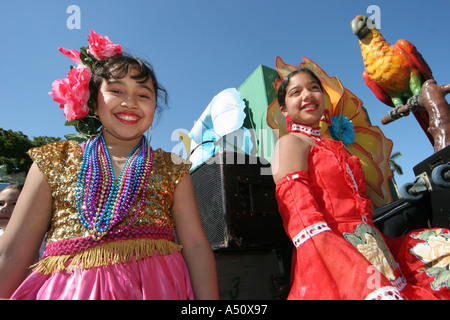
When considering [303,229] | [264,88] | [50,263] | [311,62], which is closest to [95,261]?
[50,263]

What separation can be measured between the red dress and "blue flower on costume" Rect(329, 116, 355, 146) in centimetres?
284

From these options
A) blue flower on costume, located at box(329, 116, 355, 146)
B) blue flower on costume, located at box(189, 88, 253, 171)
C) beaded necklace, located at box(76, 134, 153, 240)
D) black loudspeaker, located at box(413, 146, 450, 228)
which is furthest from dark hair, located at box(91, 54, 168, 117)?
blue flower on costume, located at box(329, 116, 355, 146)

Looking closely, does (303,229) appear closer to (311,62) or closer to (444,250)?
(444,250)

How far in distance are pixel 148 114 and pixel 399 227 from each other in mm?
1919

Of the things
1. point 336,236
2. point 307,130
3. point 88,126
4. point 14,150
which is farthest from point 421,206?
point 14,150

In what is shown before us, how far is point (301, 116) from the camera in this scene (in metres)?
1.78

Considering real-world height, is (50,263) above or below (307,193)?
below

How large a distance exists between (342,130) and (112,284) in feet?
13.7

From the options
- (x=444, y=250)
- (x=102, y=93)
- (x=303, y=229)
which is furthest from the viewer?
(x=102, y=93)

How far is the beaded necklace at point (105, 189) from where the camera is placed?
46.6 inches

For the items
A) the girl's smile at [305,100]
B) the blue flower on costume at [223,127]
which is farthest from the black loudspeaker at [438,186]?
the blue flower on costume at [223,127]

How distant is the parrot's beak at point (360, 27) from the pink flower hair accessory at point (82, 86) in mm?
2585

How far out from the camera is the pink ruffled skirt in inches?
40.0

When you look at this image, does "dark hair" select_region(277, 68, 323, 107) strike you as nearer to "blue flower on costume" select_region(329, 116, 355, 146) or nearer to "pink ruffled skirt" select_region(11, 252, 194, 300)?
"pink ruffled skirt" select_region(11, 252, 194, 300)
